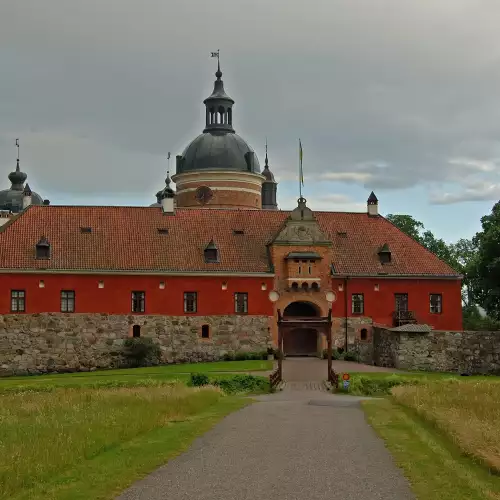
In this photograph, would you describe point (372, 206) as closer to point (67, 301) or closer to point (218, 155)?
point (218, 155)

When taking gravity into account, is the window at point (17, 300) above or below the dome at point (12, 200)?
below

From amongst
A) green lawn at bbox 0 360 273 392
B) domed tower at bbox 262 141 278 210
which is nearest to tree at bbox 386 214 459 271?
domed tower at bbox 262 141 278 210

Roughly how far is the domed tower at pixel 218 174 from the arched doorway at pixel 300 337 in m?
13.6

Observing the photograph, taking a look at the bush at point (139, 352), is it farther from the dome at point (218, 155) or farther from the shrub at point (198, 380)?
the dome at point (218, 155)

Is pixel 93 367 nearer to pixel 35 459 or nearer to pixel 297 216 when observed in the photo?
pixel 297 216

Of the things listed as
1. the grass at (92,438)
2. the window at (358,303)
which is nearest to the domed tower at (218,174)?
the window at (358,303)

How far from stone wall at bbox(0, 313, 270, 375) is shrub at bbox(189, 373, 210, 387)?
1155cm

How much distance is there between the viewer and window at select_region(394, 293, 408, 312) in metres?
51.4

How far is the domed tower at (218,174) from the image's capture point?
208 ft

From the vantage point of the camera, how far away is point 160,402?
24781 mm

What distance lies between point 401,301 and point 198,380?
18671mm

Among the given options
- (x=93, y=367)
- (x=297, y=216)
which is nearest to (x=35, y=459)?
(x=93, y=367)

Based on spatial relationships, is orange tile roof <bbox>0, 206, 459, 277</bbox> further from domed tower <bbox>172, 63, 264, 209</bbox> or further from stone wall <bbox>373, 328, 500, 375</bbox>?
domed tower <bbox>172, 63, 264, 209</bbox>

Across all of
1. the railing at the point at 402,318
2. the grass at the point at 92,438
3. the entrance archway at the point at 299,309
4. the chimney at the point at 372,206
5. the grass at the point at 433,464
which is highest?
the chimney at the point at 372,206
